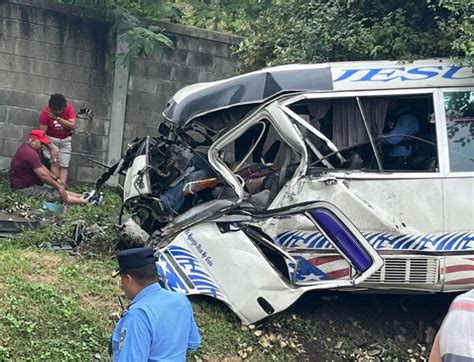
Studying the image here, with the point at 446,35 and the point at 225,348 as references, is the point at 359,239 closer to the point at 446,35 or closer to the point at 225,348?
the point at 225,348

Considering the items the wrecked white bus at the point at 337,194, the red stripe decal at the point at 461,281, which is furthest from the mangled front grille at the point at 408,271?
the red stripe decal at the point at 461,281

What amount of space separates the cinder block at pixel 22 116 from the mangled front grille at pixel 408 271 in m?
5.31

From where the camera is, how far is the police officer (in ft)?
9.45

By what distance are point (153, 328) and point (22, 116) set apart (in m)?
6.36

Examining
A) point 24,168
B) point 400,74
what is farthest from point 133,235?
point 400,74

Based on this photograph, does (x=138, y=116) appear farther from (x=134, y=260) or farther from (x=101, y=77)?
(x=134, y=260)

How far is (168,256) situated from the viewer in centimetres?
535

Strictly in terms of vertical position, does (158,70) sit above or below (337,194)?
above

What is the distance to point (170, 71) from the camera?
9.29 m

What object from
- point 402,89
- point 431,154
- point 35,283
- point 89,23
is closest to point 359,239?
point 431,154

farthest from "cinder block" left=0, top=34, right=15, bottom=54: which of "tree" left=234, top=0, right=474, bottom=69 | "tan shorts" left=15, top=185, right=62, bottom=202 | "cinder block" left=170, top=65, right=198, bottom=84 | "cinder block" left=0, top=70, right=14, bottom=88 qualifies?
"tree" left=234, top=0, right=474, bottom=69

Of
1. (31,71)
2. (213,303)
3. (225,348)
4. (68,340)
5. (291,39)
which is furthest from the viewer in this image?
(31,71)

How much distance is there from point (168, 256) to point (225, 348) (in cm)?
89

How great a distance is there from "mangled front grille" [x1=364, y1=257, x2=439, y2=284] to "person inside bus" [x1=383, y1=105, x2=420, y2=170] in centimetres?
81
